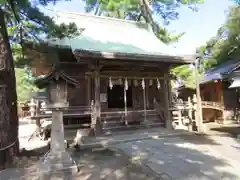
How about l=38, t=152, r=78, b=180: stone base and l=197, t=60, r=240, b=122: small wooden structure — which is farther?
l=197, t=60, r=240, b=122: small wooden structure

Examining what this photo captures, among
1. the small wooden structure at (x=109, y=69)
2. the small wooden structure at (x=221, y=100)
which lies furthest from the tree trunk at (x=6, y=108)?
the small wooden structure at (x=221, y=100)

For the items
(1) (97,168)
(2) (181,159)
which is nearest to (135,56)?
(2) (181,159)

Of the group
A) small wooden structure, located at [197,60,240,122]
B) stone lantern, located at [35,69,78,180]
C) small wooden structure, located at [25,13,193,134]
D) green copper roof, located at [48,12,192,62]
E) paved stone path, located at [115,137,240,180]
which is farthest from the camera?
small wooden structure, located at [197,60,240,122]

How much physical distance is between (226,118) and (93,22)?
32.2ft

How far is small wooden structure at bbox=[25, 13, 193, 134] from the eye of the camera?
324 inches

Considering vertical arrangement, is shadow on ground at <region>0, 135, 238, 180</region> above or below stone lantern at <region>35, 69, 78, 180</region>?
below

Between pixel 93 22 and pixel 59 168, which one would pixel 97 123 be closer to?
pixel 59 168

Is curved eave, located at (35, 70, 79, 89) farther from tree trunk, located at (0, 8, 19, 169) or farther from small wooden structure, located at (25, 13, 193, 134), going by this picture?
small wooden structure, located at (25, 13, 193, 134)

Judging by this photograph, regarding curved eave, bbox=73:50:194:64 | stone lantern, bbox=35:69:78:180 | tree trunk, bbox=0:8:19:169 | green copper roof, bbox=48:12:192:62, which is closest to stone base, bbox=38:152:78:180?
stone lantern, bbox=35:69:78:180

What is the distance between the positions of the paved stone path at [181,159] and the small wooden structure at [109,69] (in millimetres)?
2168

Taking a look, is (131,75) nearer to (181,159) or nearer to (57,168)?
(181,159)

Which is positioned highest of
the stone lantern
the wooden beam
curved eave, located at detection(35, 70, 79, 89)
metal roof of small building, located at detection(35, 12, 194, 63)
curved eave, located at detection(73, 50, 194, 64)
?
metal roof of small building, located at detection(35, 12, 194, 63)

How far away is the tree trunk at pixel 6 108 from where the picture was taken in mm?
5441

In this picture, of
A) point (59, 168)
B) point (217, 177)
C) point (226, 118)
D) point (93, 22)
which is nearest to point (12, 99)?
point (59, 168)
